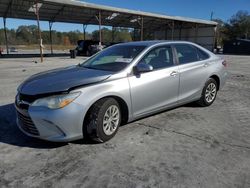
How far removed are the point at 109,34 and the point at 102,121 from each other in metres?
84.2

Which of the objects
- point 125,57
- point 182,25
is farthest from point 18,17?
point 125,57

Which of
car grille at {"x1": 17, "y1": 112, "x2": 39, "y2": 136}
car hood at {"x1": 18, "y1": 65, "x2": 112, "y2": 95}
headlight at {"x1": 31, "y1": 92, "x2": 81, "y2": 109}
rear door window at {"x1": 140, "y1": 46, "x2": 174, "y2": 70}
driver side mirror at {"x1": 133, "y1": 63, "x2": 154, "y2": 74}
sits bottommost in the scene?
car grille at {"x1": 17, "y1": 112, "x2": 39, "y2": 136}

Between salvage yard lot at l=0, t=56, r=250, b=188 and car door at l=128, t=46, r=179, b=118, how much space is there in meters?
0.39

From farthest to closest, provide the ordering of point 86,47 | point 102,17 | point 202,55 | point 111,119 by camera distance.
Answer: point 102,17 → point 86,47 → point 202,55 → point 111,119

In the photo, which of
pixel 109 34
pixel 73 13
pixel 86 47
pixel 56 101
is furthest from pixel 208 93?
pixel 109 34

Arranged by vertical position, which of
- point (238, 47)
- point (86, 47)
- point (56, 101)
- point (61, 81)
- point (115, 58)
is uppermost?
point (238, 47)

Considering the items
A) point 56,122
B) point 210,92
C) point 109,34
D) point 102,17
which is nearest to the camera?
point 56,122

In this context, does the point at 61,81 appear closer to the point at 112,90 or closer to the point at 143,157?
the point at 112,90

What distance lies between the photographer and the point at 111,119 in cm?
391

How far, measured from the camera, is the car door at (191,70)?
5090 millimetres

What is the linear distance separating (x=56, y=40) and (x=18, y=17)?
66.1 metres

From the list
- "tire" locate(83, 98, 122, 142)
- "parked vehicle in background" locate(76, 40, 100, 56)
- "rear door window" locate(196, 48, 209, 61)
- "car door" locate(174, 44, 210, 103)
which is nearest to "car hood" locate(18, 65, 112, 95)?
"tire" locate(83, 98, 122, 142)

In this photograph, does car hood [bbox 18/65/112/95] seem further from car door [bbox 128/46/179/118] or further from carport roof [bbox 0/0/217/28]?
carport roof [bbox 0/0/217/28]

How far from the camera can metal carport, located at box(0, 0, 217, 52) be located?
24000 mm
